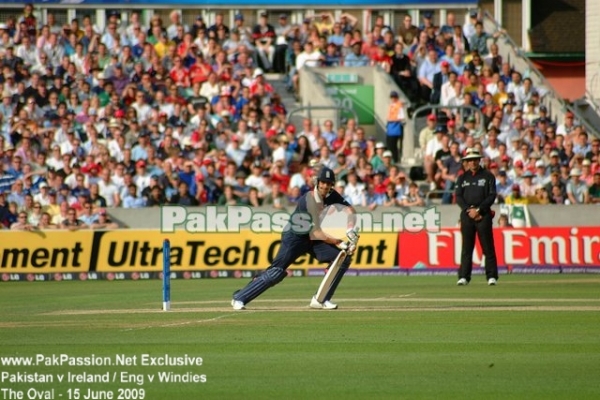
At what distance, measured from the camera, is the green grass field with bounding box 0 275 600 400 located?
10297mm

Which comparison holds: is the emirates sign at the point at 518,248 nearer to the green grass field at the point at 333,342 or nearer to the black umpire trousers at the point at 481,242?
the black umpire trousers at the point at 481,242

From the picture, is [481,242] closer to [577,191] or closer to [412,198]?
[412,198]

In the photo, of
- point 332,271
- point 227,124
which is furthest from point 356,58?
point 332,271

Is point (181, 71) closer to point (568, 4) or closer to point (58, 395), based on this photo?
point (568, 4)

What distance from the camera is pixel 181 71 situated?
29.8 m

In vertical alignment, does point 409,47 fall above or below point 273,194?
above

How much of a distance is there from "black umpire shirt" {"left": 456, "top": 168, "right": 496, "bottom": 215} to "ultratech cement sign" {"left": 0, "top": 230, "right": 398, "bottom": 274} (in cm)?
477

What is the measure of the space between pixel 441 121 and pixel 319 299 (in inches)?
540

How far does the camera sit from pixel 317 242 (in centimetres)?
1590

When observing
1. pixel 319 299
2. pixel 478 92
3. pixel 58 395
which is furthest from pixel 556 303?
pixel 478 92

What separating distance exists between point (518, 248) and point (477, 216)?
16.4ft

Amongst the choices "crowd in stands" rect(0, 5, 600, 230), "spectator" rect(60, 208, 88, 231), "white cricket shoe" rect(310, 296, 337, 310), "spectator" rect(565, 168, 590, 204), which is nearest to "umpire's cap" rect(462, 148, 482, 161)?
"white cricket shoe" rect(310, 296, 337, 310)

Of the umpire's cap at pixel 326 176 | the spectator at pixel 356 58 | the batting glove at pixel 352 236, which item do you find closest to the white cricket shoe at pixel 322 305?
the batting glove at pixel 352 236
